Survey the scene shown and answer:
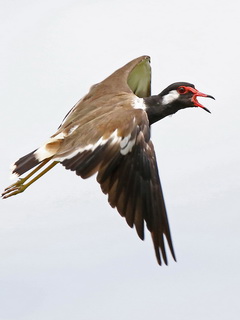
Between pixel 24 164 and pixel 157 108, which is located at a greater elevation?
pixel 157 108

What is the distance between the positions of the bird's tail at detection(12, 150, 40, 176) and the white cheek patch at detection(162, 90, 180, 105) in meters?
1.91

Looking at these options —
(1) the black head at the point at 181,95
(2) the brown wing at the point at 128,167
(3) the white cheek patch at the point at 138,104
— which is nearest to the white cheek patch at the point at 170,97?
(1) the black head at the point at 181,95

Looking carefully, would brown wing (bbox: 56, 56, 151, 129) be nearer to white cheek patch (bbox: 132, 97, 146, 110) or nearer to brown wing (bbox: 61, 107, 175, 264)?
white cheek patch (bbox: 132, 97, 146, 110)

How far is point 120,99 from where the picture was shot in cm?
1511

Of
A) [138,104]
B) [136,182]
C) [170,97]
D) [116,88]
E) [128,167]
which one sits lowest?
[136,182]

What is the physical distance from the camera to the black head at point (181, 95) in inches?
612

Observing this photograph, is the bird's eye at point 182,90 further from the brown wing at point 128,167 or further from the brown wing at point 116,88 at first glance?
the brown wing at point 128,167

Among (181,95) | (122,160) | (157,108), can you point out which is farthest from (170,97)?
(122,160)

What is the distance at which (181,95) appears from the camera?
15602 mm

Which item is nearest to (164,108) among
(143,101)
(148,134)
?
(143,101)

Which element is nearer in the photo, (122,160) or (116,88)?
(122,160)

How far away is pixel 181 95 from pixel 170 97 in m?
0.16

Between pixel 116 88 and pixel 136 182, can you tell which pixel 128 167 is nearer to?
pixel 136 182

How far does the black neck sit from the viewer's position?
1534 centimetres
